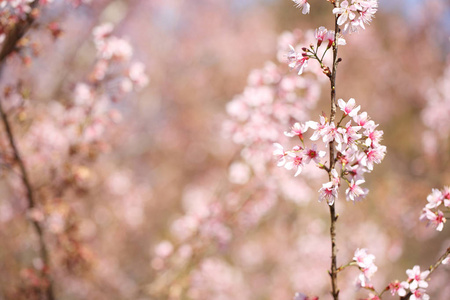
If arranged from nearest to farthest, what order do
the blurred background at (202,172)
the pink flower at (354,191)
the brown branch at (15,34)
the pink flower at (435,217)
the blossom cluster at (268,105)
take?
the pink flower at (354,191) < the pink flower at (435,217) < the brown branch at (15,34) < the blossom cluster at (268,105) < the blurred background at (202,172)

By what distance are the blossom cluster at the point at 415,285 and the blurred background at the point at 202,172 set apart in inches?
8.0

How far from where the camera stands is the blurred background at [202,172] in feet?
12.7

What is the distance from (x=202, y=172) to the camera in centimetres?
1234

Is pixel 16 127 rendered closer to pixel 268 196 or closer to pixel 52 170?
pixel 52 170

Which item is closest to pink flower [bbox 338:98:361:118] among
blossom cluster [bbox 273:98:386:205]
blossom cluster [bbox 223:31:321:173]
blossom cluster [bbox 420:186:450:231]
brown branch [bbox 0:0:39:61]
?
blossom cluster [bbox 273:98:386:205]

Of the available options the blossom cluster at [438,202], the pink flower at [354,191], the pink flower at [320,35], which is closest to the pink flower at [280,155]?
the pink flower at [354,191]

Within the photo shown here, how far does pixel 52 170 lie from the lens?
11.4 feet

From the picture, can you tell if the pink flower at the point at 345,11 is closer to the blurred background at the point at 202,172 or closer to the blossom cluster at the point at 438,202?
the blossom cluster at the point at 438,202

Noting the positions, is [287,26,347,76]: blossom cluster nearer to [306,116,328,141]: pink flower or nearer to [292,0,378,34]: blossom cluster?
[292,0,378,34]: blossom cluster

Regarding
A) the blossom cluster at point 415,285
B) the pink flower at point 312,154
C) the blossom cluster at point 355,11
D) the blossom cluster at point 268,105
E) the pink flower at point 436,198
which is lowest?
the blossom cluster at point 415,285

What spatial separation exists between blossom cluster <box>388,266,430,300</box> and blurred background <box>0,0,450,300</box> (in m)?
0.20

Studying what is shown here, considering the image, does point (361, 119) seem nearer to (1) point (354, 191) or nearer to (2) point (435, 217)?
(1) point (354, 191)

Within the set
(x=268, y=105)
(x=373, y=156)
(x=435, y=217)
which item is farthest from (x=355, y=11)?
(x=268, y=105)

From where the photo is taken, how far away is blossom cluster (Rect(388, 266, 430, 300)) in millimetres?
1800
